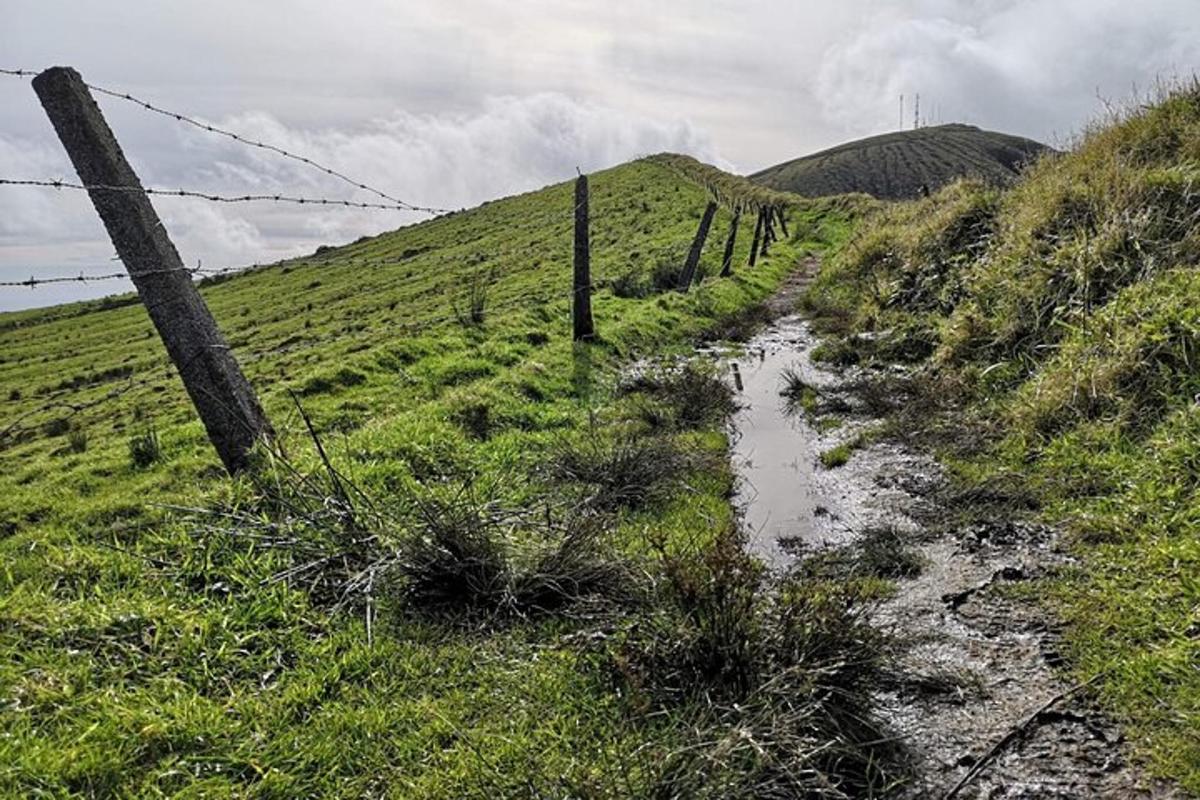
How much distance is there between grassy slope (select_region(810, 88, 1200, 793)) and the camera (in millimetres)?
4070

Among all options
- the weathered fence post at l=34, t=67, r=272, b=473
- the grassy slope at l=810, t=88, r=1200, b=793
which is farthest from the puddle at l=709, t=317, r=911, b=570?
the weathered fence post at l=34, t=67, r=272, b=473

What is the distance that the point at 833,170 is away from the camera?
137375mm

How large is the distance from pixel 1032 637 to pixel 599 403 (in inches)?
249

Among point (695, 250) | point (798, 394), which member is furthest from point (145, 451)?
point (695, 250)

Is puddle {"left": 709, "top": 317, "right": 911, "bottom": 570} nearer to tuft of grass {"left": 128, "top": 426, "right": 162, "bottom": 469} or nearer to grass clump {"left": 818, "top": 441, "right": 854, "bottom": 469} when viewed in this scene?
grass clump {"left": 818, "top": 441, "right": 854, "bottom": 469}

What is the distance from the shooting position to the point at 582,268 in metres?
12.3

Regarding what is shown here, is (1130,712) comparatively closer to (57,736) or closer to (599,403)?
(57,736)

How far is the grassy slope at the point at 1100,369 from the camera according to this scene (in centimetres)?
407

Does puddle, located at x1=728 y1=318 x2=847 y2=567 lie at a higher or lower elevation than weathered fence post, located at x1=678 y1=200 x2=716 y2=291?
lower

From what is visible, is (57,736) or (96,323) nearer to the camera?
(57,736)

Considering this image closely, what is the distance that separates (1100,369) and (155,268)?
26.4 feet

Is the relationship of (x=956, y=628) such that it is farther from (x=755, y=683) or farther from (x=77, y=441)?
(x=77, y=441)

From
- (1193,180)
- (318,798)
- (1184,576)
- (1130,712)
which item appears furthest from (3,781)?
(1193,180)

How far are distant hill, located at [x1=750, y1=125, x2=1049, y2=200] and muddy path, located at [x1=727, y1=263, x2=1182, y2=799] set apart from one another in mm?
108461
